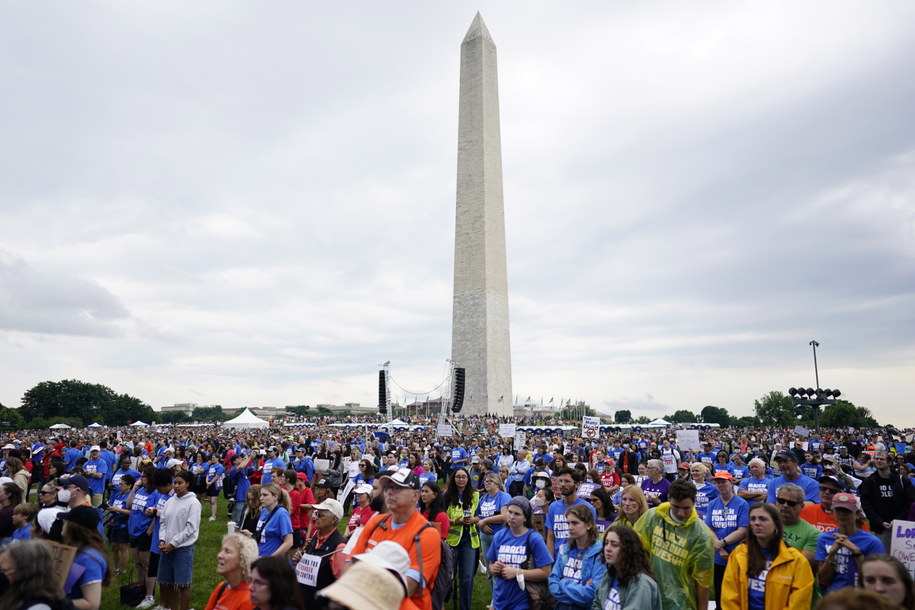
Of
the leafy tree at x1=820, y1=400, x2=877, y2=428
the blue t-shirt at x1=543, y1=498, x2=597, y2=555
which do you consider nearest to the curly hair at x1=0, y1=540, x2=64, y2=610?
the blue t-shirt at x1=543, y1=498, x2=597, y2=555

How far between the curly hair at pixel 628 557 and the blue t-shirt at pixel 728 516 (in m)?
2.80

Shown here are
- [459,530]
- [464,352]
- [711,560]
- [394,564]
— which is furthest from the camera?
[464,352]

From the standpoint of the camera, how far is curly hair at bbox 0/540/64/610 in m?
3.42

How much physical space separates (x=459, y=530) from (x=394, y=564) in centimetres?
503

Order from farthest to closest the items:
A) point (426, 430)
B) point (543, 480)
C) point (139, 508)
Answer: point (426, 430) < point (543, 480) < point (139, 508)

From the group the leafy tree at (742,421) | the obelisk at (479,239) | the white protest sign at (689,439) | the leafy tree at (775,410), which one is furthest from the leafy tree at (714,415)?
the white protest sign at (689,439)

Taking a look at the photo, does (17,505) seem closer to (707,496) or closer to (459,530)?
(459,530)

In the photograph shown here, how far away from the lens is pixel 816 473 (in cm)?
1184

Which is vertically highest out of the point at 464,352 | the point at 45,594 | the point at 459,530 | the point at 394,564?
the point at 464,352

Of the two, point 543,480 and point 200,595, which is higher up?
point 543,480

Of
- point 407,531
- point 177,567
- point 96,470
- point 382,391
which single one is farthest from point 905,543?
point 382,391

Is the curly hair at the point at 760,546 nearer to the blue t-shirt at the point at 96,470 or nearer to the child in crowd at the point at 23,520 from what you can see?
the child in crowd at the point at 23,520

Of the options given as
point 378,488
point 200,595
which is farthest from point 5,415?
point 378,488

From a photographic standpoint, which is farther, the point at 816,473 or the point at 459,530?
the point at 816,473
